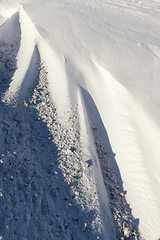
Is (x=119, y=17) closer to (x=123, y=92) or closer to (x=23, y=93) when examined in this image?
(x=123, y=92)

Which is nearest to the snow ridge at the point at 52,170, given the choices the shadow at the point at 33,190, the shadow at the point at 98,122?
the shadow at the point at 33,190

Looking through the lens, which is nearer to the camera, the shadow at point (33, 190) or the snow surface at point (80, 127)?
the shadow at point (33, 190)

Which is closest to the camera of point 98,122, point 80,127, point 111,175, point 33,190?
point 33,190

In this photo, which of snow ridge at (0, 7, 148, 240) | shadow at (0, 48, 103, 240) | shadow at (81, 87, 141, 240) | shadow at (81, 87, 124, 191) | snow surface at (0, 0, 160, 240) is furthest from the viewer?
shadow at (81, 87, 124, 191)

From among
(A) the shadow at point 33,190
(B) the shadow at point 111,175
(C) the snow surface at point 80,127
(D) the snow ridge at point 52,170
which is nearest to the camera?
(A) the shadow at point 33,190

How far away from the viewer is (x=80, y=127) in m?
4.43

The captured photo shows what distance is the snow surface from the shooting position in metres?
2.95

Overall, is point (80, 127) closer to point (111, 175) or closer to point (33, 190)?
point (111, 175)

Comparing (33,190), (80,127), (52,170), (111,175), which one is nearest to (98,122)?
(80,127)

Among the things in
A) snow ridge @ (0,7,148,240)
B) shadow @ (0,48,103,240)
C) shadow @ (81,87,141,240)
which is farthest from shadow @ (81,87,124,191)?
shadow @ (0,48,103,240)

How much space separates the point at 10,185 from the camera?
2.90 meters

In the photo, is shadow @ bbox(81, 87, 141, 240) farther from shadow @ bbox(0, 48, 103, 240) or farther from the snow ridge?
shadow @ bbox(0, 48, 103, 240)

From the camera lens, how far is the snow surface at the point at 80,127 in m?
2.95

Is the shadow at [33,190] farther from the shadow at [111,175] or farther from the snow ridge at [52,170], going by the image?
the shadow at [111,175]
